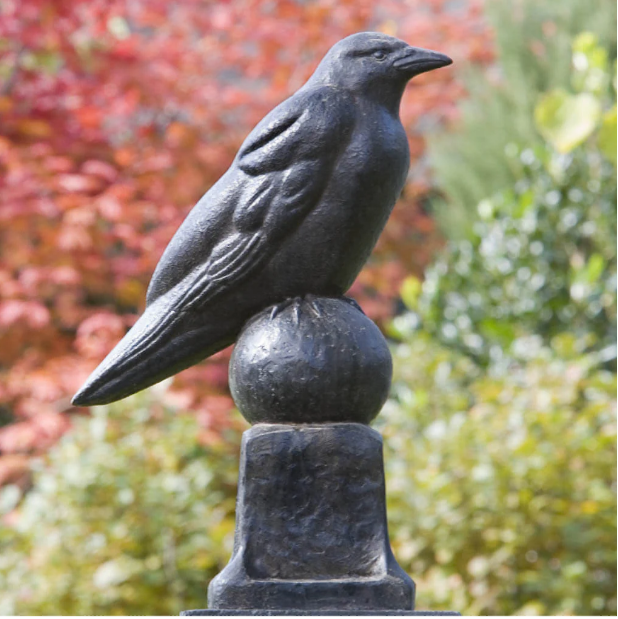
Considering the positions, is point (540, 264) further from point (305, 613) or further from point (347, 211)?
point (305, 613)

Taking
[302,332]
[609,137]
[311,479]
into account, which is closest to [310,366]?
[302,332]

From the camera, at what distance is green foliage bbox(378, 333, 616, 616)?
4.06 metres

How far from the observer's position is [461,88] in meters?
8.23

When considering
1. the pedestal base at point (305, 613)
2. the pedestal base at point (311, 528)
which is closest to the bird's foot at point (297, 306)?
the pedestal base at point (311, 528)

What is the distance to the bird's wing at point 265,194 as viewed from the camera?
6.43 ft

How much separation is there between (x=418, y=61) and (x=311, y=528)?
1.05 metres

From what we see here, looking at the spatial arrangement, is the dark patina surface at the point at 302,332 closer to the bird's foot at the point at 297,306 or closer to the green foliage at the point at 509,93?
the bird's foot at the point at 297,306

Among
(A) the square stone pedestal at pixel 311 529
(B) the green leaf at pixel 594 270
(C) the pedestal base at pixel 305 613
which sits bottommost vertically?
(C) the pedestal base at pixel 305 613

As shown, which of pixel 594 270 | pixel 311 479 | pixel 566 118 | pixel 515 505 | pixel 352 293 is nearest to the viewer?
pixel 311 479

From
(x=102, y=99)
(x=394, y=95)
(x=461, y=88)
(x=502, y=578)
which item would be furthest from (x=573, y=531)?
(x=461, y=88)

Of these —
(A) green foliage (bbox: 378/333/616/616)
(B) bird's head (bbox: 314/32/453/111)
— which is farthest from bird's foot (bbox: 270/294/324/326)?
(A) green foliage (bbox: 378/333/616/616)

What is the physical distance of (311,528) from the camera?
6.27 feet

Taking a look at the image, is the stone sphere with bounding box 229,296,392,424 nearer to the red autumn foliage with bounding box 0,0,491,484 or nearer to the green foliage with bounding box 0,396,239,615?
the green foliage with bounding box 0,396,239,615

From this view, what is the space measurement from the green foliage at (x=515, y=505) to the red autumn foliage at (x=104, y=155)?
4.64 feet
